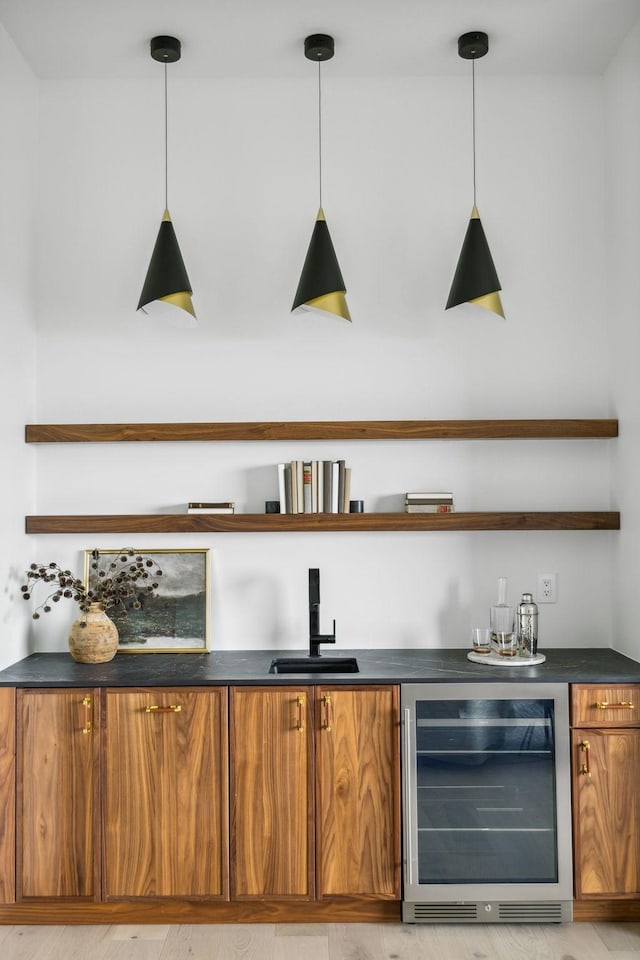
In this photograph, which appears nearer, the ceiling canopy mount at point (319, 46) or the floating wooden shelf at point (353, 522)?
the ceiling canopy mount at point (319, 46)

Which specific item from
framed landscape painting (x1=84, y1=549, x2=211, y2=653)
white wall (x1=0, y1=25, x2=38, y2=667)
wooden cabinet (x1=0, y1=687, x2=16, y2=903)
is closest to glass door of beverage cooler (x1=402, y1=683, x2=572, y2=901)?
framed landscape painting (x1=84, y1=549, x2=211, y2=653)

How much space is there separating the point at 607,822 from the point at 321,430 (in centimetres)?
167

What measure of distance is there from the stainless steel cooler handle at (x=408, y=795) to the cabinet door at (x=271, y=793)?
1.02ft

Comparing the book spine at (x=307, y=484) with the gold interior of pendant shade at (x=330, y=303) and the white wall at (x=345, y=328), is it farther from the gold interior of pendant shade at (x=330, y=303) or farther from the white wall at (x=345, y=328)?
the gold interior of pendant shade at (x=330, y=303)

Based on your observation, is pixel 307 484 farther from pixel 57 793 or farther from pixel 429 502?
pixel 57 793

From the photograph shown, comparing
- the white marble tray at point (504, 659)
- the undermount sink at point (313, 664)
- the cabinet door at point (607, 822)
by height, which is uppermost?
the white marble tray at point (504, 659)

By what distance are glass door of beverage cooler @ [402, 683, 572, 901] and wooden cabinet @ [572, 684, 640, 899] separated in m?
0.04

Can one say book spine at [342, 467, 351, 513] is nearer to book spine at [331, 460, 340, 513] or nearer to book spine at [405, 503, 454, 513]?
book spine at [331, 460, 340, 513]

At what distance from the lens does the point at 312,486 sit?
315 centimetres

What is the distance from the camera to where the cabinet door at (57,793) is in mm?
2691

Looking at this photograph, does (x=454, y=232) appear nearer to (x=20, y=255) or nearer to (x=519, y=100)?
(x=519, y=100)

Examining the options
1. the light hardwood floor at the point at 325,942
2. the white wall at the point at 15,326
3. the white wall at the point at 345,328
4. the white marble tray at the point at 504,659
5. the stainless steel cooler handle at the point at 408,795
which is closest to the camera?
the light hardwood floor at the point at 325,942

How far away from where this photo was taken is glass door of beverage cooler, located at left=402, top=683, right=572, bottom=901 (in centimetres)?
268

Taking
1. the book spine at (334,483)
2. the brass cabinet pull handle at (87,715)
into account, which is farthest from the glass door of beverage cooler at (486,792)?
the brass cabinet pull handle at (87,715)
